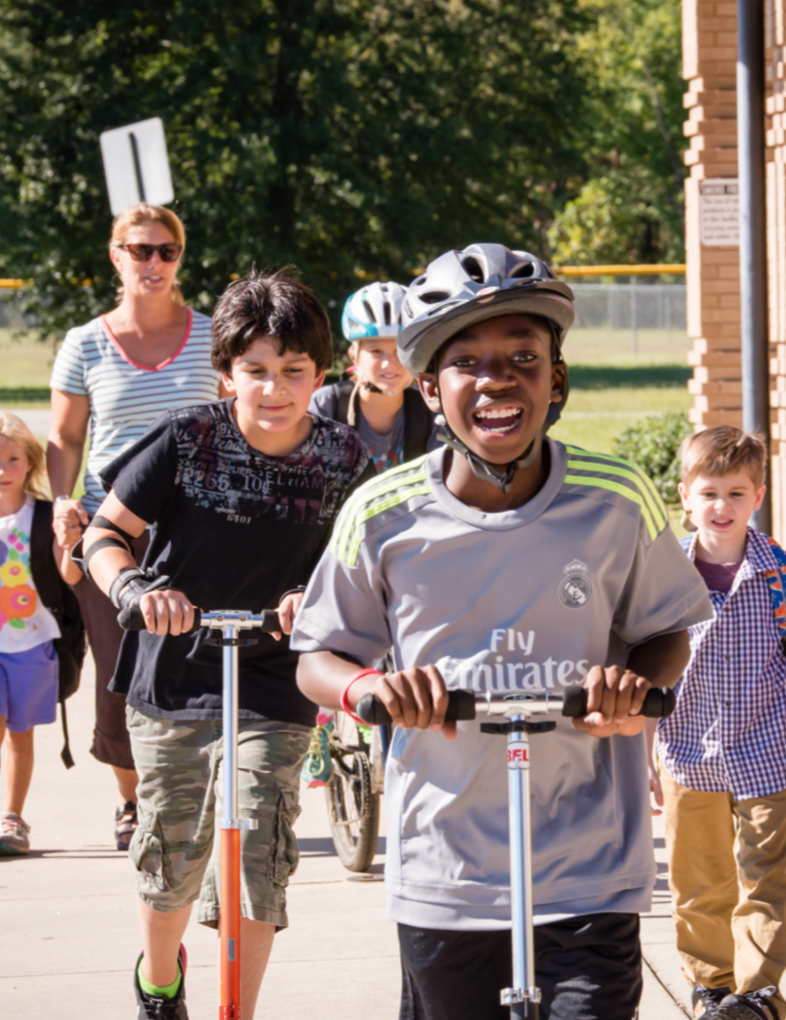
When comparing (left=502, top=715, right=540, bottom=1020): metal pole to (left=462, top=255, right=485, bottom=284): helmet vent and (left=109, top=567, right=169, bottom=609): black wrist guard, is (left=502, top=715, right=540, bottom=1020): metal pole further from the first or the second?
(left=109, top=567, right=169, bottom=609): black wrist guard

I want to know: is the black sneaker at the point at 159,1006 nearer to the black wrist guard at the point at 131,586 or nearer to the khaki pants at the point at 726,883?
the black wrist guard at the point at 131,586

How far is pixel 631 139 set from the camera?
60781mm

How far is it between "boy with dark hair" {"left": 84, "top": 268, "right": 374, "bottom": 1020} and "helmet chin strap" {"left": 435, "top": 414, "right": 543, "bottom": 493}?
1.18 meters

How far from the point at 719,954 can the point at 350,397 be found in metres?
2.67

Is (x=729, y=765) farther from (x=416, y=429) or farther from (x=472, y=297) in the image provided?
(x=416, y=429)

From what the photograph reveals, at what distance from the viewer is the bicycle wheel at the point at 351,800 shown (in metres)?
5.79

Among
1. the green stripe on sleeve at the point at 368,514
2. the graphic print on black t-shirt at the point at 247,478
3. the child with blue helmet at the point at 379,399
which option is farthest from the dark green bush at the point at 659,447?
the green stripe on sleeve at the point at 368,514

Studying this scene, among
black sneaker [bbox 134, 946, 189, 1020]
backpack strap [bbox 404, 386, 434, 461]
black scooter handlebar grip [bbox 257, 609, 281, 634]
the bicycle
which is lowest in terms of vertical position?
black sneaker [bbox 134, 946, 189, 1020]

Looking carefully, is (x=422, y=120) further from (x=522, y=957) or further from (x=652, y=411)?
(x=522, y=957)

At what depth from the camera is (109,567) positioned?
12.1ft

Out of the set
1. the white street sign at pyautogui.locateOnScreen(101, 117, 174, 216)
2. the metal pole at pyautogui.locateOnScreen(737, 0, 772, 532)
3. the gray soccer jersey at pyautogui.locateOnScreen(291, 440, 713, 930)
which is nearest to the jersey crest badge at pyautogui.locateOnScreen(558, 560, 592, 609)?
the gray soccer jersey at pyautogui.locateOnScreen(291, 440, 713, 930)

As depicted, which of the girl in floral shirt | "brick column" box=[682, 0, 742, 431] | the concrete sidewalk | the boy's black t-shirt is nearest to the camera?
the boy's black t-shirt

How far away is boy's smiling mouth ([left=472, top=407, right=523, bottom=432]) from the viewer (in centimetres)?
267

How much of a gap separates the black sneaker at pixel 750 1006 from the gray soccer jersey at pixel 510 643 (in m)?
1.57
